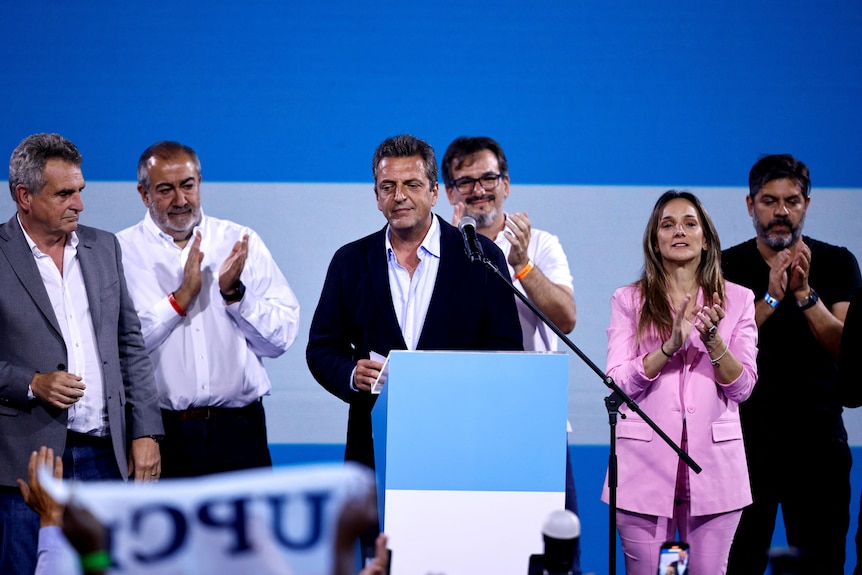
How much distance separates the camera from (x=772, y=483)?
12.2 ft

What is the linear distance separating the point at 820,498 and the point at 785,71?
2.13 m

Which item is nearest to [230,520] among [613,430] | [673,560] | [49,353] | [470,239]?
[673,560]

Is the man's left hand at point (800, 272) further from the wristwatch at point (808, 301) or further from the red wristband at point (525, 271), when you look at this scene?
the red wristband at point (525, 271)

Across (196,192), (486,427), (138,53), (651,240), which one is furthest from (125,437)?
(138,53)

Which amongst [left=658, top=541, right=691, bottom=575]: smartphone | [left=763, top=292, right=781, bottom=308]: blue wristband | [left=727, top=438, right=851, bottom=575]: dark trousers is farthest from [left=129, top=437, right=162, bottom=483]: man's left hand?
[left=763, top=292, right=781, bottom=308]: blue wristband

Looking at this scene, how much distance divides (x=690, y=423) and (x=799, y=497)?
840mm

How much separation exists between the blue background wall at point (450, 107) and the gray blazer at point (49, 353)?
4.57ft

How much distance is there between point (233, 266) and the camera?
3.61 m

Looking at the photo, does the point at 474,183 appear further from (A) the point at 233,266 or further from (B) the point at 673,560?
Answer: (B) the point at 673,560

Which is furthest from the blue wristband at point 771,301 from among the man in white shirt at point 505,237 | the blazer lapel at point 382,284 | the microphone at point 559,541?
the microphone at point 559,541

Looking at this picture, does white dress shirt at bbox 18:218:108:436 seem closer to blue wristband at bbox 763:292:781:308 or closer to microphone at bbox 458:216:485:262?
microphone at bbox 458:216:485:262

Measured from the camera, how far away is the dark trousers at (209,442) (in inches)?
144

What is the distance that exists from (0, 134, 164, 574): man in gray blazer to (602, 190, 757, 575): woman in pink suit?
1.59 metres

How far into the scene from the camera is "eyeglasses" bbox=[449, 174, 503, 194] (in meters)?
3.93
